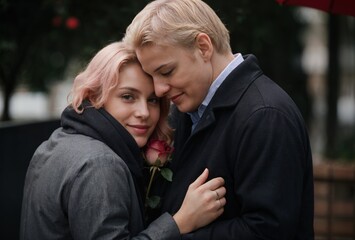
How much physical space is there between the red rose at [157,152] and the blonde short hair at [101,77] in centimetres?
31

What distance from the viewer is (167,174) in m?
2.72

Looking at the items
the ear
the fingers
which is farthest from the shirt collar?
the fingers

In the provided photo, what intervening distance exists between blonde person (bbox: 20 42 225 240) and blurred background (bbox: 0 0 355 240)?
2.89ft

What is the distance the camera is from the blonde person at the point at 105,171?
7.81 feet

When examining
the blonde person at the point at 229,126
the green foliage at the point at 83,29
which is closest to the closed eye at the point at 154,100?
the blonde person at the point at 229,126

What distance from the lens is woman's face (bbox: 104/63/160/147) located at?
105 inches

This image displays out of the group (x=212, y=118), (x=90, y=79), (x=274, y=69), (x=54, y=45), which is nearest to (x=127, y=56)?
(x=90, y=79)

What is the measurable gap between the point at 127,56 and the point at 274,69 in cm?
512

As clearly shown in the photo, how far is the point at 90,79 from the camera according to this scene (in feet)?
8.80

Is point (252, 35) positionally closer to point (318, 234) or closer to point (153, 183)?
point (318, 234)

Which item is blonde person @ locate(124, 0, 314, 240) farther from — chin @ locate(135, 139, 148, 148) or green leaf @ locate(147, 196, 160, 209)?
chin @ locate(135, 139, 148, 148)

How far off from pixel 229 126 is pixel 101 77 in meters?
0.59

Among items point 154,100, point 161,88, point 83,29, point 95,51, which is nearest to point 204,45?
point 161,88

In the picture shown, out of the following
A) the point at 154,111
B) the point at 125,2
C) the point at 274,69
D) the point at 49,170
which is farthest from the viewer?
the point at 274,69
